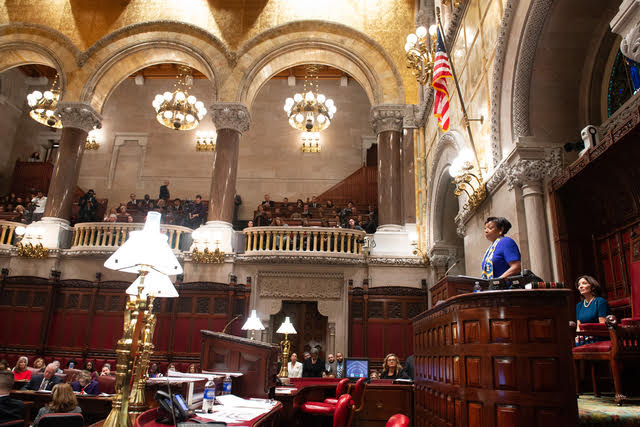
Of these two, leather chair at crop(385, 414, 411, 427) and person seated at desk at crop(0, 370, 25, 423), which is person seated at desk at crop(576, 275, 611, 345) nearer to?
leather chair at crop(385, 414, 411, 427)

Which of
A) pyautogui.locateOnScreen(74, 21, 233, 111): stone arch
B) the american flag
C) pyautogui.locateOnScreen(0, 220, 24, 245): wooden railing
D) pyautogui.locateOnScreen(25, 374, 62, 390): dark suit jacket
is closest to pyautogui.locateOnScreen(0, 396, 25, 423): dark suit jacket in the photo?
pyautogui.locateOnScreen(25, 374, 62, 390): dark suit jacket

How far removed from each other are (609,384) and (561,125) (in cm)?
344

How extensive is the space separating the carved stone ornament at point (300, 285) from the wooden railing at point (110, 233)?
2699mm

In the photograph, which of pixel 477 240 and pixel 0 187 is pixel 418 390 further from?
pixel 0 187

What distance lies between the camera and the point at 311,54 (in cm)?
1539

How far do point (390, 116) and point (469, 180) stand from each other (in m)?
7.08

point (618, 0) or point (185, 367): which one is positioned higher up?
point (618, 0)

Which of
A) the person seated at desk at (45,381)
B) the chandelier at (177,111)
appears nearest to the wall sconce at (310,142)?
the chandelier at (177,111)

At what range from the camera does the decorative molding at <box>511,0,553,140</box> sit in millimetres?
6156

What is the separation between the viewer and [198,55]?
49.5 ft

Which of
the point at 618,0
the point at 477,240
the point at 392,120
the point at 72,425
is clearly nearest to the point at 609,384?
the point at 477,240

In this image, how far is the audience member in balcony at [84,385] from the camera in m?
7.07

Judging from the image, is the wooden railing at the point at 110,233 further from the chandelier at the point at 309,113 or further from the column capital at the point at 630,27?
the column capital at the point at 630,27

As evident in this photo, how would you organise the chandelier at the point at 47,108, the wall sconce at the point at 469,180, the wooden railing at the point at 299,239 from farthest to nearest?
the chandelier at the point at 47,108, the wooden railing at the point at 299,239, the wall sconce at the point at 469,180
